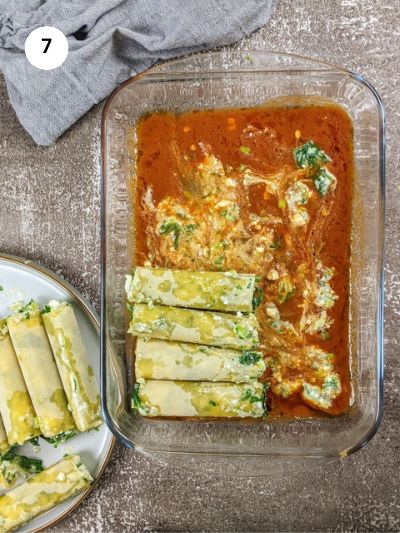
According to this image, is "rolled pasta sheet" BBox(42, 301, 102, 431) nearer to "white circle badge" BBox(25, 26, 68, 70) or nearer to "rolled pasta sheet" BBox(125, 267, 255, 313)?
"rolled pasta sheet" BBox(125, 267, 255, 313)

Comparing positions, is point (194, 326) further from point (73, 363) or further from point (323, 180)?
point (323, 180)

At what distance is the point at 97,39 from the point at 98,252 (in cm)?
86

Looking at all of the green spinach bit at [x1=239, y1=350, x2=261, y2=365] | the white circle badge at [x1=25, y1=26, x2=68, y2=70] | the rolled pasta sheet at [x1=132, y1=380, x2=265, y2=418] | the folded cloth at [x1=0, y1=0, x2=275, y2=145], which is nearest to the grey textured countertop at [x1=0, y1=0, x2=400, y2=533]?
the folded cloth at [x1=0, y1=0, x2=275, y2=145]

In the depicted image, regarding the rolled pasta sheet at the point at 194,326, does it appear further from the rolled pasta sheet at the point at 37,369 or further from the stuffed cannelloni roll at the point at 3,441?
the stuffed cannelloni roll at the point at 3,441

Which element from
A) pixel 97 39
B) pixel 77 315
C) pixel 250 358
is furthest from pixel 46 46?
pixel 250 358

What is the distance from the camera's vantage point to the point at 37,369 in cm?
258

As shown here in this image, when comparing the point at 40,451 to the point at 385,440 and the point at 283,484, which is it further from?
the point at 385,440

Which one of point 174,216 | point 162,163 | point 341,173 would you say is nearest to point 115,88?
point 162,163

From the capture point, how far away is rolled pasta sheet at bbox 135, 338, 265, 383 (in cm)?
245

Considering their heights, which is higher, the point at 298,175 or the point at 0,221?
the point at 298,175

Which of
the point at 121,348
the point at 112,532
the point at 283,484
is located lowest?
the point at 112,532

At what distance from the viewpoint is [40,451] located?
2.69 meters

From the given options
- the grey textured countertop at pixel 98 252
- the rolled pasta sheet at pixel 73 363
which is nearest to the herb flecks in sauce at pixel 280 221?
the grey textured countertop at pixel 98 252

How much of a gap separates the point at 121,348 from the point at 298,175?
976 millimetres
